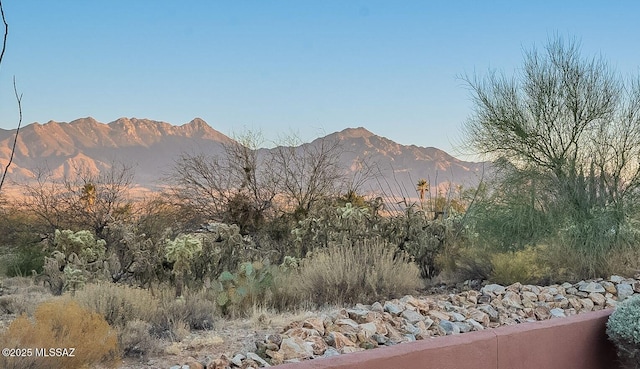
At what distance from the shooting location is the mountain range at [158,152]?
1827 centimetres

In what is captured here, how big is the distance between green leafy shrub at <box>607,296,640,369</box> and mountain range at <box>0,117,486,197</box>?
8.48 metres

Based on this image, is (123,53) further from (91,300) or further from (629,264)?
(629,264)

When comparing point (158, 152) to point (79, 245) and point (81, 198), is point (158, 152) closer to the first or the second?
point (81, 198)

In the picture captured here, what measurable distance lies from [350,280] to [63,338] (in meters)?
4.94

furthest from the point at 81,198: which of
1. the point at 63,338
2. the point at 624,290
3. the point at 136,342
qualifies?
the point at 624,290

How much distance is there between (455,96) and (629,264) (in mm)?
6738

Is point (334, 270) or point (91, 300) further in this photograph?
point (334, 270)

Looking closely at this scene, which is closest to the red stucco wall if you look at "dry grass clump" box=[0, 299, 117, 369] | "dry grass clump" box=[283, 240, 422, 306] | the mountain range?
"dry grass clump" box=[0, 299, 117, 369]

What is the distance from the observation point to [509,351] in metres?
6.08

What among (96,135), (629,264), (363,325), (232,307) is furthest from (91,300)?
(96,135)

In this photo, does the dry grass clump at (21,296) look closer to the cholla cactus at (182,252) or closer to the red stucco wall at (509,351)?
the cholla cactus at (182,252)

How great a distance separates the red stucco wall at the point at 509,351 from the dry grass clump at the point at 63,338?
2144mm

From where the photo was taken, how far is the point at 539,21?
651 inches

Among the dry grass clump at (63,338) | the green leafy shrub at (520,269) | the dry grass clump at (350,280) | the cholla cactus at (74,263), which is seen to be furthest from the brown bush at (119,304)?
the green leafy shrub at (520,269)
